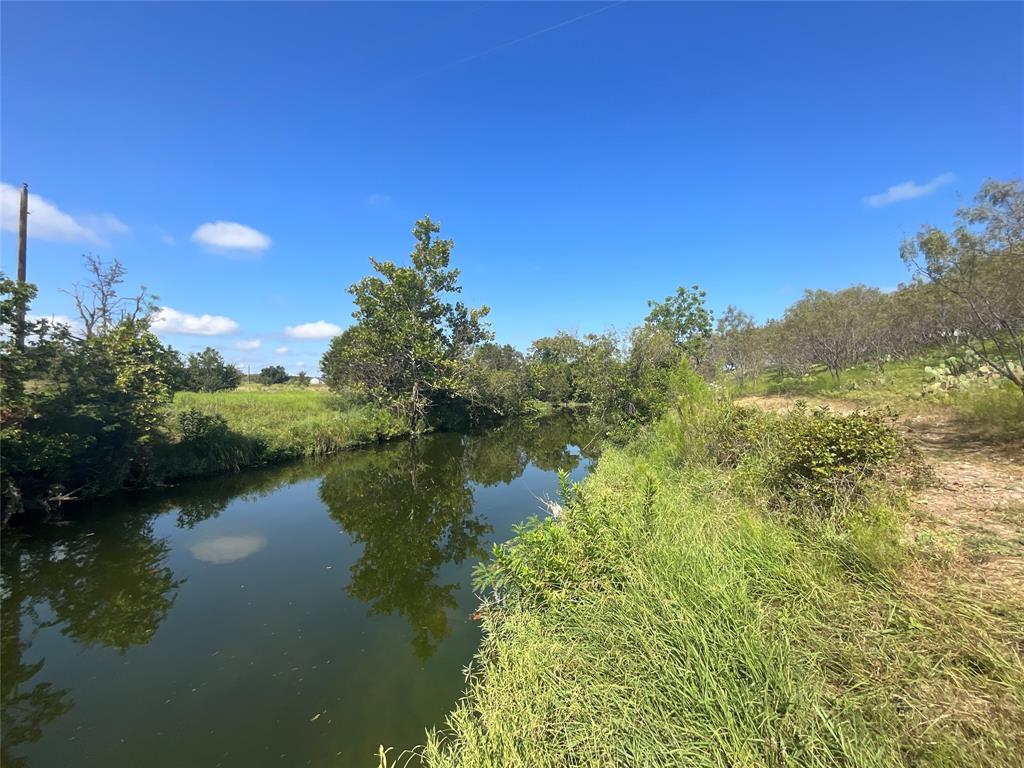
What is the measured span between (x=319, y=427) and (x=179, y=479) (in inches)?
245

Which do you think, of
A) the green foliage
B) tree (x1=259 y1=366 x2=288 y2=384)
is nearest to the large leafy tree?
the green foliage

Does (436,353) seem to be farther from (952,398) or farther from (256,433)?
(952,398)

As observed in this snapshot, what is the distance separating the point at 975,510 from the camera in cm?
525

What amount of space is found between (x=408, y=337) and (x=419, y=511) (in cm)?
1490

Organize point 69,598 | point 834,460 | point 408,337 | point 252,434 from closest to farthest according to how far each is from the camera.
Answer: point 834,460 < point 69,598 < point 252,434 < point 408,337

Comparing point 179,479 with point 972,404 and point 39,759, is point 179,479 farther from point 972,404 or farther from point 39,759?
point 972,404

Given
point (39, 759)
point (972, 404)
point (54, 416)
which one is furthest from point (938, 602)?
point (54, 416)

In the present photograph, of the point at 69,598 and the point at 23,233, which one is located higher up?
the point at 23,233

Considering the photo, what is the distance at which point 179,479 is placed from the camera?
14.3 m

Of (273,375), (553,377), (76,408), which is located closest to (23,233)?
(76,408)

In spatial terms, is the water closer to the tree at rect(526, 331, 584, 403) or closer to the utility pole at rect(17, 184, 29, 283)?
the utility pole at rect(17, 184, 29, 283)

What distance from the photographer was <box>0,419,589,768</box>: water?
4336mm

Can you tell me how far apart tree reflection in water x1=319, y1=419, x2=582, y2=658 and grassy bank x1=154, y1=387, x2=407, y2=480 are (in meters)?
1.58

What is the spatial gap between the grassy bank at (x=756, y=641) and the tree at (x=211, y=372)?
51529 mm
